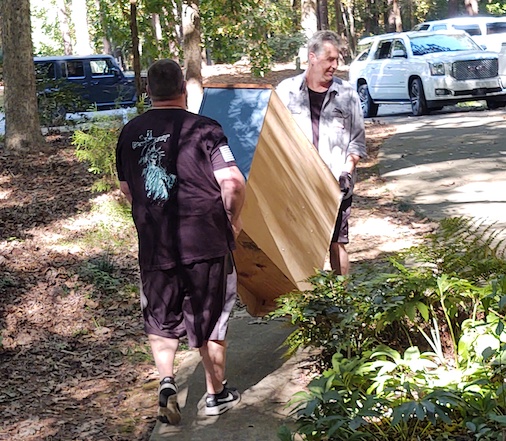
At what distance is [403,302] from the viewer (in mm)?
4336

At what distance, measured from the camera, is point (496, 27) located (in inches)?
1111

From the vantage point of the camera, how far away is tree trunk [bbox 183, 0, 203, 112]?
13016 mm

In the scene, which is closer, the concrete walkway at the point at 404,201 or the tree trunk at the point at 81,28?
the concrete walkway at the point at 404,201

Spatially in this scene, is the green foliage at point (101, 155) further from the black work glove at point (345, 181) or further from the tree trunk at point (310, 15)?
the tree trunk at point (310, 15)

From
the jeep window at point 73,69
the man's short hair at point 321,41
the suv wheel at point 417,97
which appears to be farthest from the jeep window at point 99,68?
the man's short hair at point 321,41

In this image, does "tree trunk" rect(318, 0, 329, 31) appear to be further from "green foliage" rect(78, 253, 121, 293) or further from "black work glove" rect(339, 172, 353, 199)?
"black work glove" rect(339, 172, 353, 199)

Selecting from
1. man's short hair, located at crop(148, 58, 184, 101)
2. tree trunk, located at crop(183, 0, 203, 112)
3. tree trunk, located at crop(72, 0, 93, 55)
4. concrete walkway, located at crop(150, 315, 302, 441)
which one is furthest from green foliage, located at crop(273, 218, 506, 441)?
tree trunk, located at crop(72, 0, 93, 55)

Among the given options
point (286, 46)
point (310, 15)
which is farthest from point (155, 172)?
point (286, 46)

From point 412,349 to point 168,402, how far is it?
4.34 feet

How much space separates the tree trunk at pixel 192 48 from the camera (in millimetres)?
13016

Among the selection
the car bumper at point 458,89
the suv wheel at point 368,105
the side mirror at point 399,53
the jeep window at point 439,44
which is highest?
the jeep window at point 439,44

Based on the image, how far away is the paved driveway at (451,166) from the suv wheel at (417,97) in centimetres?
201

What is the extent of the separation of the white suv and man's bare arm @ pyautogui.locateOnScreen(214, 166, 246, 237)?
17163 mm

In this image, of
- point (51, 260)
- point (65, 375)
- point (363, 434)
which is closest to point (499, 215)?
point (51, 260)
